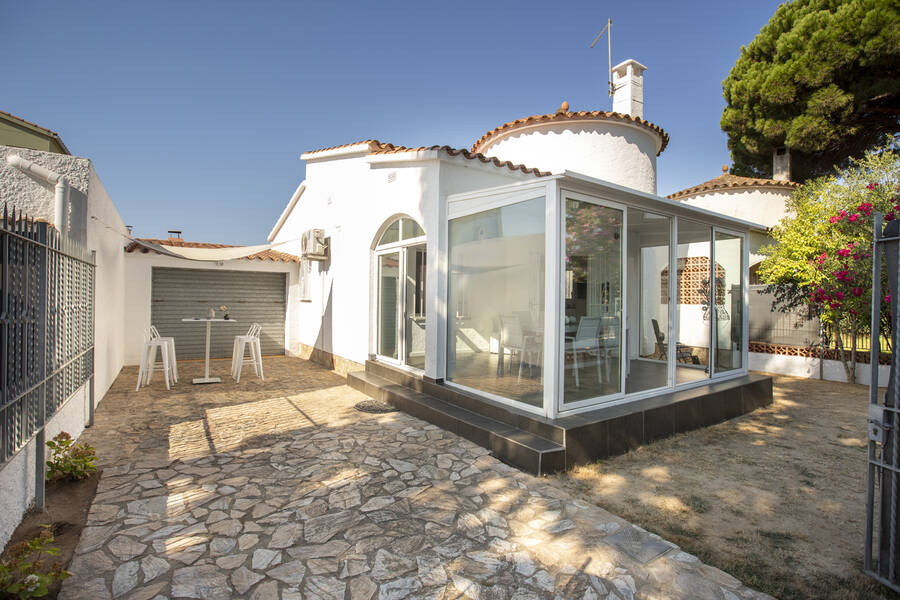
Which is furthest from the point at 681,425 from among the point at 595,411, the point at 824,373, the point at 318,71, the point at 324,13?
the point at 318,71

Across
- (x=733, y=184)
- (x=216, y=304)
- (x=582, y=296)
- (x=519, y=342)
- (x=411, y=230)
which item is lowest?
(x=519, y=342)

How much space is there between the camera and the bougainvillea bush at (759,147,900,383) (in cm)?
817

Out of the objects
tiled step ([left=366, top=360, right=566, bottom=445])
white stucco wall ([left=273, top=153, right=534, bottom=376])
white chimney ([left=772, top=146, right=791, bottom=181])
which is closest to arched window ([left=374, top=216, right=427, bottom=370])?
white stucco wall ([left=273, top=153, right=534, bottom=376])

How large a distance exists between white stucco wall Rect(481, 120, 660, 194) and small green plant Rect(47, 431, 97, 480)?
34.2ft

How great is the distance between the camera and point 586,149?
11.4 m

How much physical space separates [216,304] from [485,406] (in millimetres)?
10363

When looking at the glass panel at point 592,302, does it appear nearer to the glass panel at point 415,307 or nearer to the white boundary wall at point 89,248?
the glass panel at point 415,307

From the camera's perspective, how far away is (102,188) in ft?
23.1

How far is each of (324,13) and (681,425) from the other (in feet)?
36.8

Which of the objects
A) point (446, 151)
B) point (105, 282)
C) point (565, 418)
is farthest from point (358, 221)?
point (565, 418)

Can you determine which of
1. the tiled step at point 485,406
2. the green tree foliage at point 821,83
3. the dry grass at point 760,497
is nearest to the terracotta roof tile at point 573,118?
the green tree foliage at point 821,83

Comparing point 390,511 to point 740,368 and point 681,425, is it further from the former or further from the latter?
point 740,368

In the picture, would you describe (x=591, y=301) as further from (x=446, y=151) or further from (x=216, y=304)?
(x=216, y=304)

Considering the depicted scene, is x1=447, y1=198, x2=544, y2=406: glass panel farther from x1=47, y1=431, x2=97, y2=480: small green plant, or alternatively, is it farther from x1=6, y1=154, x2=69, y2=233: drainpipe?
x1=6, y1=154, x2=69, y2=233: drainpipe
